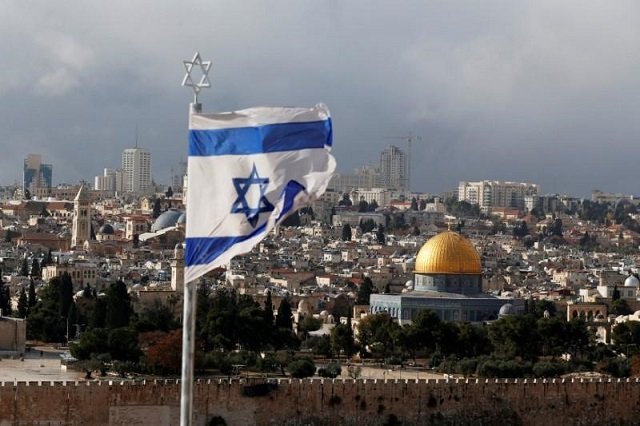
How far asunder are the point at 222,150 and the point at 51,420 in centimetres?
2655

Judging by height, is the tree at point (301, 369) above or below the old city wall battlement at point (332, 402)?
above

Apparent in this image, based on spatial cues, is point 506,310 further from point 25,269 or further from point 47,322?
point 25,269

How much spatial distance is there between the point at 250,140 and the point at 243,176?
0.26m

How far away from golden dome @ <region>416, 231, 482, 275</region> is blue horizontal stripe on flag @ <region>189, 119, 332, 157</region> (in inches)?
2157

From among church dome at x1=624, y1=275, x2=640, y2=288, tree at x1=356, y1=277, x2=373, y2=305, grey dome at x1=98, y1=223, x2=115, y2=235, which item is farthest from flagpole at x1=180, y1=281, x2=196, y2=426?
grey dome at x1=98, y1=223, x2=115, y2=235

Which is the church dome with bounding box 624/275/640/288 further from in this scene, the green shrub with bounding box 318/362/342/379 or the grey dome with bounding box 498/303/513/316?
the green shrub with bounding box 318/362/342/379

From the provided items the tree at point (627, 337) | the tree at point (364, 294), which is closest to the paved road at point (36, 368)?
the tree at point (627, 337)

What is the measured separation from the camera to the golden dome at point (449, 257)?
6681 centimetres

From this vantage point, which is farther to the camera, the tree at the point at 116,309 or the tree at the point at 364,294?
the tree at the point at 364,294

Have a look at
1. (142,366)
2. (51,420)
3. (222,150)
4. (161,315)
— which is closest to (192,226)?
(222,150)

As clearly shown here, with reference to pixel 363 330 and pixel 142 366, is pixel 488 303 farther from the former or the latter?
pixel 142 366

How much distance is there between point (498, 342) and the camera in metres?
56.3

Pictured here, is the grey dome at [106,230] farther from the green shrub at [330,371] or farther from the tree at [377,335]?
the green shrub at [330,371]

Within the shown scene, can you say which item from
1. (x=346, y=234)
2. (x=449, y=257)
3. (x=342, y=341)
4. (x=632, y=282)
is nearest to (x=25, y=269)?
(x=632, y=282)
